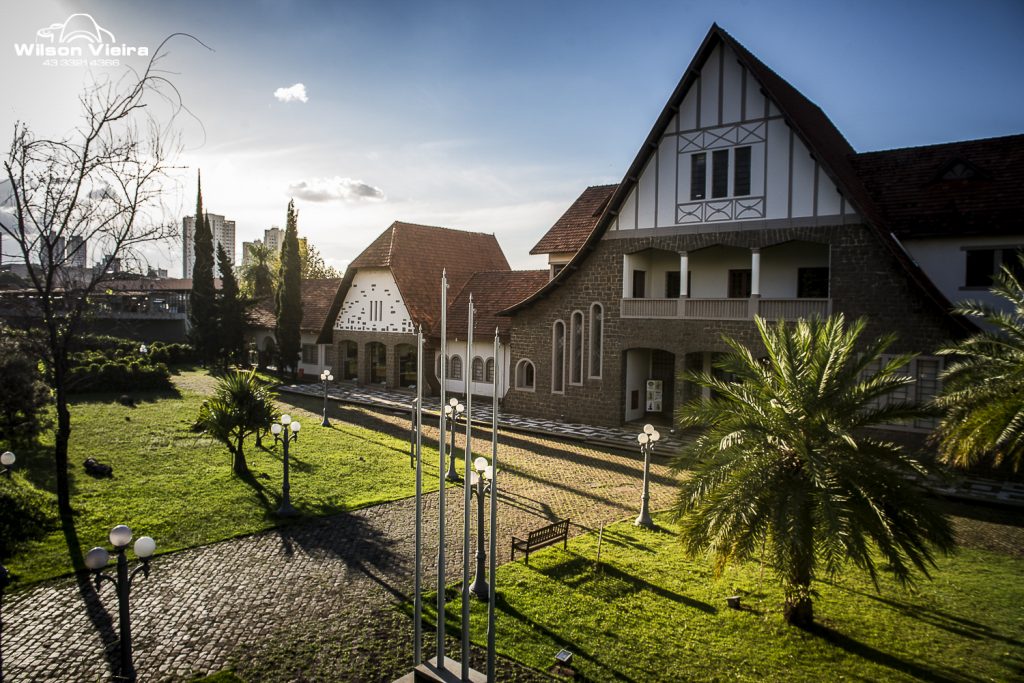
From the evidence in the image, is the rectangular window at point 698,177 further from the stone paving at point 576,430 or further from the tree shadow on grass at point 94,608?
the tree shadow on grass at point 94,608

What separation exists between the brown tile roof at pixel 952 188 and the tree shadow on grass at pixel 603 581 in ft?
53.3

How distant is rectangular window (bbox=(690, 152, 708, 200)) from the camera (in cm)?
2317

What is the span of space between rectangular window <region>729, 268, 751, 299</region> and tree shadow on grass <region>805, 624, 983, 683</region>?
16.4 metres

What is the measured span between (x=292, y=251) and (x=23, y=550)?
92.0 feet

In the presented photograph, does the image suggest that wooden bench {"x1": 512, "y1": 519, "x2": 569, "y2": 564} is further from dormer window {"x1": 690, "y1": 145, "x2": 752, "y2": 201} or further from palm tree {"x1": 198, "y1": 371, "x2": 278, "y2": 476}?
dormer window {"x1": 690, "y1": 145, "x2": 752, "y2": 201}

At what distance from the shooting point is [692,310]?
77.5ft

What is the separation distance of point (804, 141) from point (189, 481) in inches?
806

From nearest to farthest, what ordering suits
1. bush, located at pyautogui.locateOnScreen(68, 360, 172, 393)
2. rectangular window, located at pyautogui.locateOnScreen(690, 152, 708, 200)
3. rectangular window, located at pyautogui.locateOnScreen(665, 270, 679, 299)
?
rectangular window, located at pyautogui.locateOnScreen(690, 152, 708, 200), rectangular window, located at pyautogui.locateOnScreen(665, 270, 679, 299), bush, located at pyautogui.locateOnScreen(68, 360, 172, 393)

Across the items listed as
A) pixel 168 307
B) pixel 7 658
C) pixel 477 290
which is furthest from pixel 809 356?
pixel 168 307

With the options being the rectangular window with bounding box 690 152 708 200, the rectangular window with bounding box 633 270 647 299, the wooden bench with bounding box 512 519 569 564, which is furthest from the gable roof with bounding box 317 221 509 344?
the wooden bench with bounding box 512 519 569 564

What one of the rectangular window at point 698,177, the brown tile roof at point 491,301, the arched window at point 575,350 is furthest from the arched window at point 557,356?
the rectangular window at point 698,177

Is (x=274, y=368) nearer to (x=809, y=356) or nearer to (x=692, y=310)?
(x=692, y=310)

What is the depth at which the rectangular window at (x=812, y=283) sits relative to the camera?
23.1 metres

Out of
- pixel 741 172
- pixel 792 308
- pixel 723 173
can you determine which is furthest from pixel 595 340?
pixel 741 172
